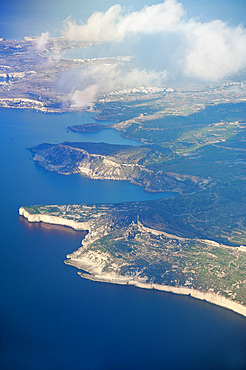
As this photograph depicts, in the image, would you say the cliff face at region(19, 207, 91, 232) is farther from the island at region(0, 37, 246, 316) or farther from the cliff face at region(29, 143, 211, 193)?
the cliff face at region(29, 143, 211, 193)

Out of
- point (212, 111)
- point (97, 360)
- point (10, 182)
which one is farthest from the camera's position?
point (212, 111)

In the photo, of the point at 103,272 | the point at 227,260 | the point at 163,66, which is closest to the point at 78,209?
the point at 103,272

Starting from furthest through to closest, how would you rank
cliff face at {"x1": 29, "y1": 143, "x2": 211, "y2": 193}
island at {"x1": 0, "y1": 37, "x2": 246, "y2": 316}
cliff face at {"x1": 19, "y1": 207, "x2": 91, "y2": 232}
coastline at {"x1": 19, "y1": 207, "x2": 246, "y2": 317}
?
cliff face at {"x1": 29, "y1": 143, "x2": 211, "y2": 193} < cliff face at {"x1": 19, "y1": 207, "x2": 91, "y2": 232} < island at {"x1": 0, "y1": 37, "x2": 246, "y2": 316} < coastline at {"x1": 19, "y1": 207, "x2": 246, "y2": 317}

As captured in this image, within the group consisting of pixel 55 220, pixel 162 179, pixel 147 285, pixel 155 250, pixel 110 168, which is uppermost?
pixel 110 168

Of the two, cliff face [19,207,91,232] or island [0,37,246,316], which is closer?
island [0,37,246,316]

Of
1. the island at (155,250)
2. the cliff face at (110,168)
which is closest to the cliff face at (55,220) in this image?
the island at (155,250)

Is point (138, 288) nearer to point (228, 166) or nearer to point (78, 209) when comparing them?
point (78, 209)

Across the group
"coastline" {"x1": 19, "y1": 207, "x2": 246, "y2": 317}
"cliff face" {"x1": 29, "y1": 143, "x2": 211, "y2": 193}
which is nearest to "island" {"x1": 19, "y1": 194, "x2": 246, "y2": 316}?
"coastline" {"x1": 19, "y1": 207, "x2": 246, "y2": 317}

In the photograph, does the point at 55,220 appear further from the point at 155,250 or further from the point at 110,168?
the point at 110,168

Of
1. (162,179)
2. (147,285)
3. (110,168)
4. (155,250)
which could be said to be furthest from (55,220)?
(110,168)
